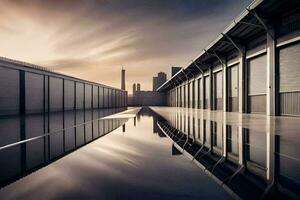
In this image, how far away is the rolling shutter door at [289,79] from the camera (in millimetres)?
17078

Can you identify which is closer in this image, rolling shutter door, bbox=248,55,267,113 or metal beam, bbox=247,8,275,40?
metal beam, bbox=247,8,275,40

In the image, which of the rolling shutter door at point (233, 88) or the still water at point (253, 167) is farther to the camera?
the rolling shutter door at point (233, 88)

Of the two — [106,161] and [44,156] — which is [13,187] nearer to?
[106,161]

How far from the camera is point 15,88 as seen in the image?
23.6 meters

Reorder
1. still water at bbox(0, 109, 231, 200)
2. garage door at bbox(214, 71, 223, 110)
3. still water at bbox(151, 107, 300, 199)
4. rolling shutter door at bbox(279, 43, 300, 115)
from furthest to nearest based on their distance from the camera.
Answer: garage door at bbox(214, 71, 223, 110), rolling shutter door at bbox(279, 43, 300, 115), still water at bbox(151, 107, 300, 199), still water at bbox(0, 109, 231, 200)

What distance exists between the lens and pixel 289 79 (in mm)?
17734

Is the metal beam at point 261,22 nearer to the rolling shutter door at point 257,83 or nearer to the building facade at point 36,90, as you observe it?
the rolling shutter door at point 257,83

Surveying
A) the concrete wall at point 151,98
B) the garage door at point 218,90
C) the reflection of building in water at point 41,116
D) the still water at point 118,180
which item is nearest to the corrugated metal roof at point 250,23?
the garage door at point 218,90

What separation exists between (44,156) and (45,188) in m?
2.49

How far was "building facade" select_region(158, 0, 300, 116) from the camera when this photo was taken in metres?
17.4

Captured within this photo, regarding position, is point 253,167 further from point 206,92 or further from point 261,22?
point 206,92

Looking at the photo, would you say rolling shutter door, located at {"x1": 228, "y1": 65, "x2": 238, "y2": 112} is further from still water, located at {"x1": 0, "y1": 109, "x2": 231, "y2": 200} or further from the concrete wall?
the concrete wall

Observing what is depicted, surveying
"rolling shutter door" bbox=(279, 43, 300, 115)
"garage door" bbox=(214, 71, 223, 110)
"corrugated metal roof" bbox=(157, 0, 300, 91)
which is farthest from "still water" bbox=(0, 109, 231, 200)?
"garage door" bbox=(214, 71, 223, 110)

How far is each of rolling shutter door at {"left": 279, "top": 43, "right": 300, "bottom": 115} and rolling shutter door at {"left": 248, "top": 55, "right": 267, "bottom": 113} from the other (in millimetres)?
2764
